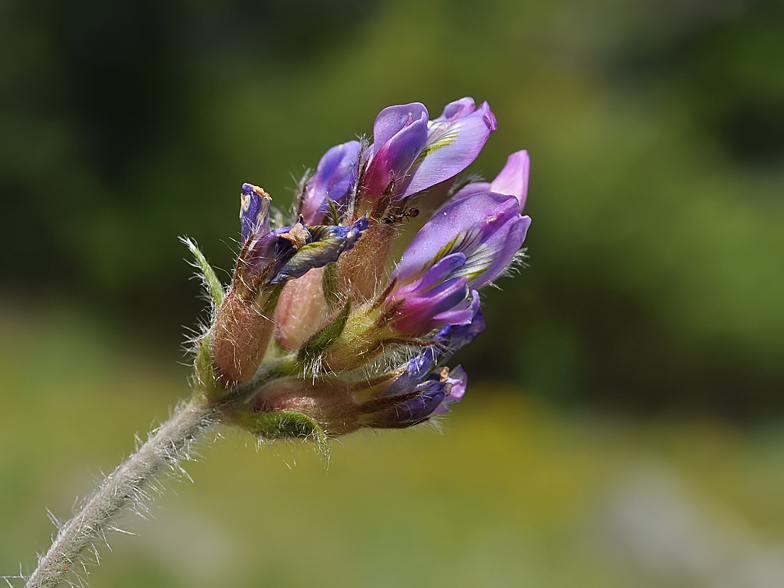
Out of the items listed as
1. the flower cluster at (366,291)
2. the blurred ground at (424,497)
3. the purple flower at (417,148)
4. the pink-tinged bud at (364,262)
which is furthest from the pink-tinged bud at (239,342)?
the blurred ground at (424,497)

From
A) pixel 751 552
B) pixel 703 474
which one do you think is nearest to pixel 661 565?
pixel 751 552

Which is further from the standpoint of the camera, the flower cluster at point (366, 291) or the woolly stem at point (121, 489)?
the flower cluster at point (366, 291)

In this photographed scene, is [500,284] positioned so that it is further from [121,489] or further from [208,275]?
[121,489]

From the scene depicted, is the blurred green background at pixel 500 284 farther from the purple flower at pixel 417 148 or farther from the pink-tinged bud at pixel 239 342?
the purple flower at pixel 417 148

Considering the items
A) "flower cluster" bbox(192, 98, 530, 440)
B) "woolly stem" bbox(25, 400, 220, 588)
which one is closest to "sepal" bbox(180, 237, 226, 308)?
"flower cluster" bbox(192, 98, 530, 440)

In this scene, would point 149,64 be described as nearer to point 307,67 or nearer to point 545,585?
point 307,67

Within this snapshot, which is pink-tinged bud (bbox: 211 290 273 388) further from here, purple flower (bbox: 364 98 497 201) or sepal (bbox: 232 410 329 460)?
purple flower (bbox: 364 98 497 201)
